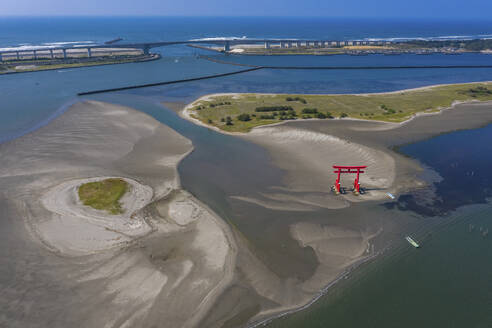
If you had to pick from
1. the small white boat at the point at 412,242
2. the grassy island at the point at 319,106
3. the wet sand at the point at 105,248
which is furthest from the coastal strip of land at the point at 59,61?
the small white boat at the point at 412,242

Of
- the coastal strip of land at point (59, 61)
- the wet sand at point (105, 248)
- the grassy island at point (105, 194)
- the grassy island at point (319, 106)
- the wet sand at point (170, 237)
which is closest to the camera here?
the wet sand at point (105, 248)

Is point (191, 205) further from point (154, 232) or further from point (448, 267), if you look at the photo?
point (448, 267)

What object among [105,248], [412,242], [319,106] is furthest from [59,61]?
[412,242]

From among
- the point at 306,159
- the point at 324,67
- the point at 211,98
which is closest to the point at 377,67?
the point at 324,67

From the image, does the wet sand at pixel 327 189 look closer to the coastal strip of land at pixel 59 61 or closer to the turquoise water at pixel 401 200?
the turquoise water at pixel 401 200

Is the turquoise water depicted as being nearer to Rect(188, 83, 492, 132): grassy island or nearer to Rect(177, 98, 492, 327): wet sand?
Rect(177, 98, 492, 327): wet sand

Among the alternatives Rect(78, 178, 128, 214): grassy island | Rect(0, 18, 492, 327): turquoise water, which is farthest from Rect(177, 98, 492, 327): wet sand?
Rect(78, 178, 128, 214): grassy island
